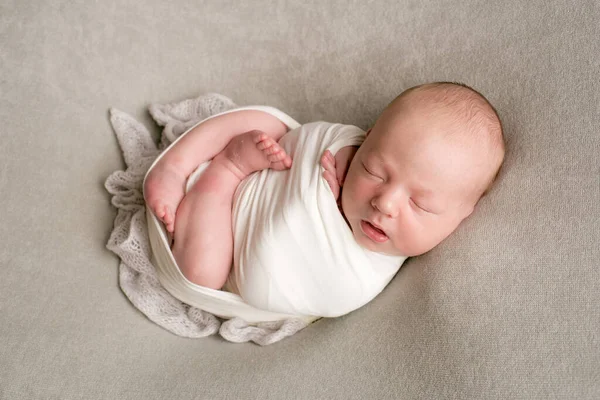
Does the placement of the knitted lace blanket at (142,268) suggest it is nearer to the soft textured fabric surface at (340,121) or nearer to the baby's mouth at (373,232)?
the soft textured fabric surface at (340,121)

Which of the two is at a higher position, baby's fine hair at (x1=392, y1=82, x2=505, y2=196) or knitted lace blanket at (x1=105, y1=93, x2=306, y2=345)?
baby's fine hair at (x1=392, y1=82, x2=505, y2=196)

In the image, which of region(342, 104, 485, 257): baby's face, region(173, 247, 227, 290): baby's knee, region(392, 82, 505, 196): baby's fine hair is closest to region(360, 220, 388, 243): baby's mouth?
region(342, 104, 485, 257): baby's face

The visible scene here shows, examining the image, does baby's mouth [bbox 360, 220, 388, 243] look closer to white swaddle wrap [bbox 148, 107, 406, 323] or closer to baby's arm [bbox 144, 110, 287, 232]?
white swaddle wrap [bbox 148, 107, 406, 323]

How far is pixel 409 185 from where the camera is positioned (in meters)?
1.03

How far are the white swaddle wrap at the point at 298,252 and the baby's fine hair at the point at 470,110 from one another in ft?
0.70

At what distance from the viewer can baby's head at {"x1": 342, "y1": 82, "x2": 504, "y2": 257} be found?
1005mm

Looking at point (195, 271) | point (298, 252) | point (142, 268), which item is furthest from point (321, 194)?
point (142, 268)

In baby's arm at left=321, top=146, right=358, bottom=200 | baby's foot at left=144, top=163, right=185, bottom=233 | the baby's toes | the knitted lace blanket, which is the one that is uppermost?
the baby's toes

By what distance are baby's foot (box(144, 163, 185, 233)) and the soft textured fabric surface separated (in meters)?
0.18

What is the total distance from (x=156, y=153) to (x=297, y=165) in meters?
0.47

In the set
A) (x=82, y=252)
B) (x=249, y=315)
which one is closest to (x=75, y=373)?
(x=82, y=252)

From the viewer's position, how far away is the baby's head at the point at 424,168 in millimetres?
1005

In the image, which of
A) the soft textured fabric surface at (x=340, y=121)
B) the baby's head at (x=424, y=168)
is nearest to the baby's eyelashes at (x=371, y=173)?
the baby's head at (x=424, y=168)

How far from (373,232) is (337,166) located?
183 mm
